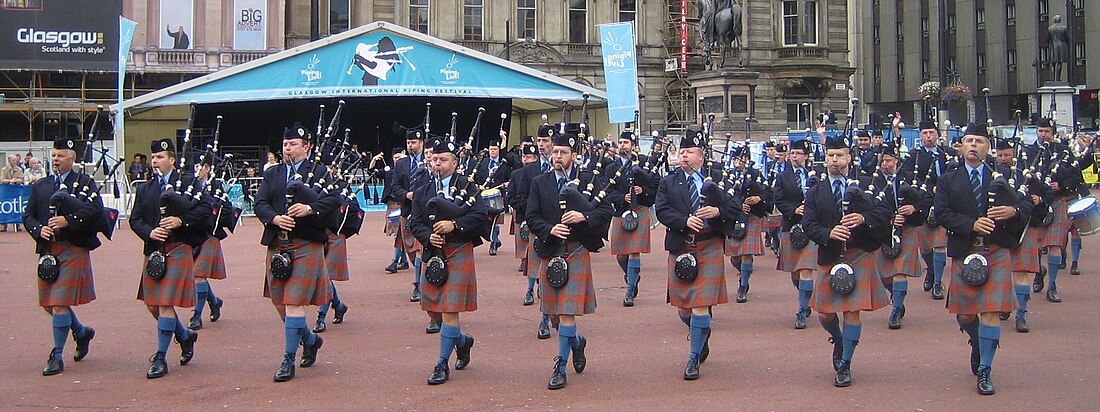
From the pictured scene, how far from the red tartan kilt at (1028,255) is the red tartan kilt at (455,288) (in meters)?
4.61

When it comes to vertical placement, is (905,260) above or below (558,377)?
above

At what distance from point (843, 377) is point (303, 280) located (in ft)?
12.1

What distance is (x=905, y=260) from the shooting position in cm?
1034

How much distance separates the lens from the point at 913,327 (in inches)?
393

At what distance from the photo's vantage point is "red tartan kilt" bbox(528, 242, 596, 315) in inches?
301

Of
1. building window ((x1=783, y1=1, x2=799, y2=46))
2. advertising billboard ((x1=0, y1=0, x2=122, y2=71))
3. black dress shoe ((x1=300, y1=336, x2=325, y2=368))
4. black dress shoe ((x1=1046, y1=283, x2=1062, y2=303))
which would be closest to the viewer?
black dress shoe ((x1=300, y1=336, x2=325, y2=368))

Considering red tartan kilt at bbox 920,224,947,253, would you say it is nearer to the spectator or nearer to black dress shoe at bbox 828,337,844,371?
black dress shoe at bbox 828,337,844,371

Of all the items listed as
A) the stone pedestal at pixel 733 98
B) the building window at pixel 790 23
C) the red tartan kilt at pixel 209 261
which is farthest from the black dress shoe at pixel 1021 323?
the building window at pixel 790 23

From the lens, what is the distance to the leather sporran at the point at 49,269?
8.15m

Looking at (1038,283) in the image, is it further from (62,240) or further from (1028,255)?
(62,240)

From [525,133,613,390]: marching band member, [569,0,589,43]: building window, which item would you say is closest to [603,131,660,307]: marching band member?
[525,133,613,390]: marching band member

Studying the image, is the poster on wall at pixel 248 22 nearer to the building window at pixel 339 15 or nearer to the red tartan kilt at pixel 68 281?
the building window at pixel 339 15

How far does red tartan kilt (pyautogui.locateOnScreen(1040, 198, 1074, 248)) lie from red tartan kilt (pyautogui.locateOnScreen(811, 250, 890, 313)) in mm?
→ 4370

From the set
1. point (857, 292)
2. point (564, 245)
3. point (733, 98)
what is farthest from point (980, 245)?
point (733, 98)
